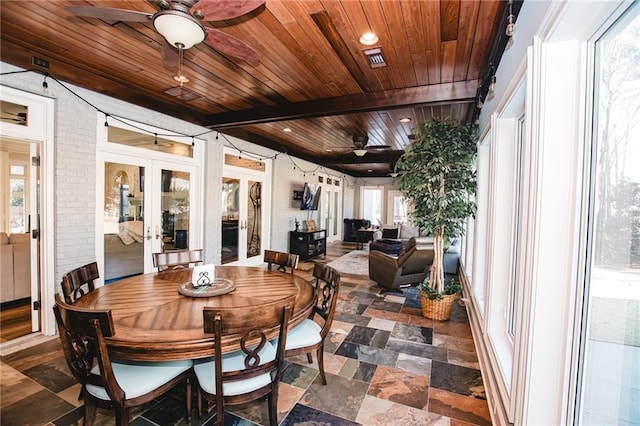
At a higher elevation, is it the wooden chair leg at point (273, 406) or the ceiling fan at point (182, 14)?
the ceiling fan at point (182, 14)

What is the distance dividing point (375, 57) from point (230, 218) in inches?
161

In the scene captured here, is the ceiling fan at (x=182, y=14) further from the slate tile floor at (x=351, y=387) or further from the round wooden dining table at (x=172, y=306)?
the slate tile floor at (x=351, y=387)

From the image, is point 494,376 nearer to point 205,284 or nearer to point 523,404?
point 523,404

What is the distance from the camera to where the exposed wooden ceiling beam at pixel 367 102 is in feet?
10.2

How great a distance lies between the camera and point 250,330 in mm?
1556

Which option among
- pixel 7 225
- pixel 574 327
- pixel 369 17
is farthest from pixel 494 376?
pixel 7 225

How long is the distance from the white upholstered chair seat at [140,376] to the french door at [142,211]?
94.2 inches

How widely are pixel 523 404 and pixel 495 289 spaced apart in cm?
115

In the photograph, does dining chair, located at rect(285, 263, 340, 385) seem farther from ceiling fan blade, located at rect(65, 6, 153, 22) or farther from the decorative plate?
ceiling fan blade, located at rect(65, 6, 153, 22)

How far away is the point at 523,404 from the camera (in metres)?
1.37

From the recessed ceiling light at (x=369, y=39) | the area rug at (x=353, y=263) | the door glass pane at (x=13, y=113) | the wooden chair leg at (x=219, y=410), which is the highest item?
the recessed ceiling light at (x=369, y=39)

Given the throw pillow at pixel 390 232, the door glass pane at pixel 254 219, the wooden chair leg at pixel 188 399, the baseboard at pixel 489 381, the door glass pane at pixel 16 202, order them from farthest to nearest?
the throw pillow at pixel 390 232 < the door glass pane at pixel 254 219 < the door glass pane at pixel 16 202 < the wooden chair leg at pixel 188 399 < the baseboard at pixel 489 381

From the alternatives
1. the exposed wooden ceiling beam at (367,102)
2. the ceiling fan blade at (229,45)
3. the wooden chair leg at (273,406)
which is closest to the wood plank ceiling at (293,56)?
the exposed wooden ceiling beam at (367,102)

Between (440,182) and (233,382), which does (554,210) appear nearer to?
(233,382)
